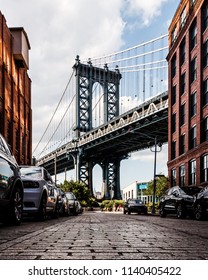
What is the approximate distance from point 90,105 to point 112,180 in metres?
14.6

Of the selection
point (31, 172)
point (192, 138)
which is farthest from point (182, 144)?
point (31, 172)

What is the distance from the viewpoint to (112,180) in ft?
282

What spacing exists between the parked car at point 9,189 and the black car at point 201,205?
9.97m

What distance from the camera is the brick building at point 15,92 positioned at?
2736 cm

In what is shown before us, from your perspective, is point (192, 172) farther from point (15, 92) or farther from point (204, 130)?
point (15, 92)

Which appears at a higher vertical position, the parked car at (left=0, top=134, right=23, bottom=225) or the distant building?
the parked car at (left=0, top=134, right=23, bottom=225)

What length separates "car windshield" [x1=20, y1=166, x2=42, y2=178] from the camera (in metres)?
12.1

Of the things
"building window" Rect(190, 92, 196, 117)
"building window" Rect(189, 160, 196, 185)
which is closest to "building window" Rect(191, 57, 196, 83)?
"building window" Rect(190, 92, 196, 117)

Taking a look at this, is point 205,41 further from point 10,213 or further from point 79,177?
point 79,177

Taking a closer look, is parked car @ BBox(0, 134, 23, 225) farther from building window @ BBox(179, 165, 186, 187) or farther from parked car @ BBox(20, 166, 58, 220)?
building window @ BBox(179, 165, 186, 187)

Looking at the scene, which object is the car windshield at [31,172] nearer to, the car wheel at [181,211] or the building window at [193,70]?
the car wheel at [181,211]

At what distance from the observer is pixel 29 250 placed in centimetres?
428

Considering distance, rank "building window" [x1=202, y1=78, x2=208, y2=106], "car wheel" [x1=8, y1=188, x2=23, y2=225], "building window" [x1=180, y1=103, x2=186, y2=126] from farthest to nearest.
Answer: "building window" [x1=180, y1=103, x2=186, y2=126] < "building window" [x1=202, y1=78, x2=208, y2=106] < "car wheel" [x1=8, y1=188, x2=23, y2=225]

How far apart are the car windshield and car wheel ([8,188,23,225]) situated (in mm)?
3107
